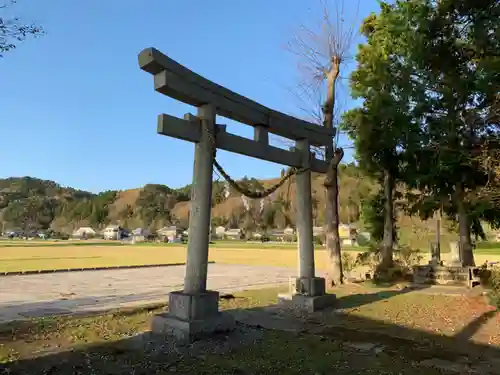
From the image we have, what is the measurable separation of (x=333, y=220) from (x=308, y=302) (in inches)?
179

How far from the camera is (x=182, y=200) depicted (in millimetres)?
143375

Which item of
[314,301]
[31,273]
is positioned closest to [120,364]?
[314,301]

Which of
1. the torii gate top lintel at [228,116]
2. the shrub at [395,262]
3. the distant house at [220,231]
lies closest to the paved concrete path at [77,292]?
the shrub at [395,262]

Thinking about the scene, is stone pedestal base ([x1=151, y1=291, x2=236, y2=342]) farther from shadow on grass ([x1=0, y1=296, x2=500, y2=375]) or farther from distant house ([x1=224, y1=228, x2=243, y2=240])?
distant house ([x1=224, y1=228, x2=243, y2=240])

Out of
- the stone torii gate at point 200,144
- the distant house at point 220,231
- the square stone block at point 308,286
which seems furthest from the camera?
the distant house at point 220,231

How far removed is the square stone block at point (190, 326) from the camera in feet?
19.5

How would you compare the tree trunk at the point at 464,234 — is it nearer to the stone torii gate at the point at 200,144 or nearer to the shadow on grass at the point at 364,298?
the shadow on grass at the point at 364,298

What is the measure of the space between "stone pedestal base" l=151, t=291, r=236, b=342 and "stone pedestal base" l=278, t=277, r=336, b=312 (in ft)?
8.14

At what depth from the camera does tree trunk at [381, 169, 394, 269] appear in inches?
568

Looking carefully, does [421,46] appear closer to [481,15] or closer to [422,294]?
[481,15]

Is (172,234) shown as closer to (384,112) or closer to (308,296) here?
(384,112)

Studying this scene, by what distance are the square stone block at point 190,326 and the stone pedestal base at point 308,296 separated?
7.97 feet

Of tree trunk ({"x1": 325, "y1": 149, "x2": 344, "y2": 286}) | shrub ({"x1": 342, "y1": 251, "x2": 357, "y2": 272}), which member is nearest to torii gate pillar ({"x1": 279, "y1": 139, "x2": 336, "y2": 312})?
tree trunk ({"x1": 325, "y1": 149, "x2": 344, "y2": 286})

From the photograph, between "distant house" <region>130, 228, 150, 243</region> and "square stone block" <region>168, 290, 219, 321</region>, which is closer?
"square stone block" <region>168, 290, 219, 321</region>
